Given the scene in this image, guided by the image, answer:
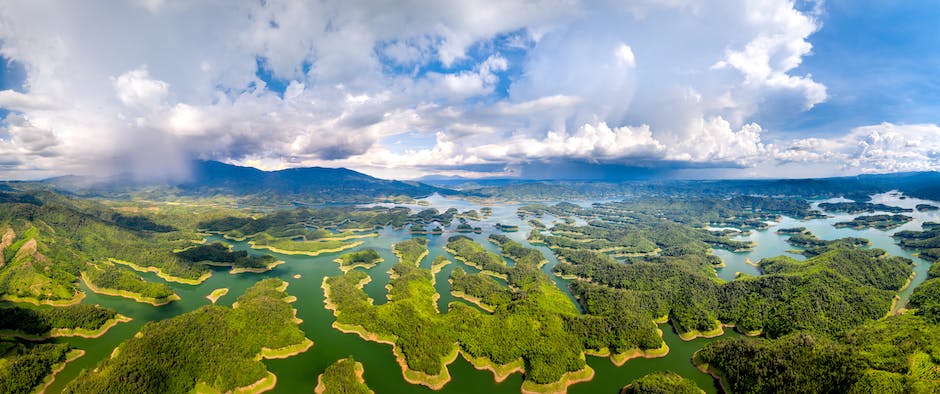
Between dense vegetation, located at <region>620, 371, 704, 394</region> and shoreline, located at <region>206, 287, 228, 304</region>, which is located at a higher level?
dense vegetation, located at <region>620, 371, 704, 394</region>

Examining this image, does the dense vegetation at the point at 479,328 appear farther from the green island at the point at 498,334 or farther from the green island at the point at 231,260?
the green island at the point at 231,260

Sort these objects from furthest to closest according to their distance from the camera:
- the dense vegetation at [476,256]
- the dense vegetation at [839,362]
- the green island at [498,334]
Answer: the dense vegetation at [476,256] → the green island at [498,334] → the dense vegetation at [839,362]

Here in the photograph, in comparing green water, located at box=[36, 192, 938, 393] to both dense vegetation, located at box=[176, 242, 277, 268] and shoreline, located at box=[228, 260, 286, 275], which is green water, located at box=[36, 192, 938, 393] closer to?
shoreline, located at box=[228, 260, 286, 275]

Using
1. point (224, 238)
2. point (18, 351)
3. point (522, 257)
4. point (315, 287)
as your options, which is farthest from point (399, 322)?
point (224, 238)

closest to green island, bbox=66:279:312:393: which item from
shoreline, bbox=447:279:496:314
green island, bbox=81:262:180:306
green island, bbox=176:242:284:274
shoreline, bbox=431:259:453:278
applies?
green island, bbox=81:262:180:306

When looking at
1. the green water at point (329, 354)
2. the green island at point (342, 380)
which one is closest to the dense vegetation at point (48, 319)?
the green water at point (329, 354)

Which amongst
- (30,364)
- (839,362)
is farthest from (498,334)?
(30,364)

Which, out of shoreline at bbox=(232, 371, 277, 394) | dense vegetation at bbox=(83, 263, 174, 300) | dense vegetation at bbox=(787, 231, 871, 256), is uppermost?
dense vegetation at bbox=(83, 263, 174, 300)
